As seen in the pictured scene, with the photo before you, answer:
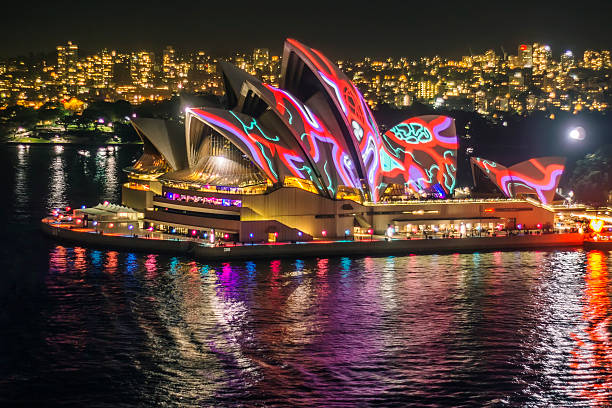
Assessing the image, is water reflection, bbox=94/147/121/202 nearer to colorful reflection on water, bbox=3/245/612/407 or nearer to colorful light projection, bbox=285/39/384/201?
colorful light projection, bbox=285/39/384/201

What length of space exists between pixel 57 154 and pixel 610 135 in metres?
95.7

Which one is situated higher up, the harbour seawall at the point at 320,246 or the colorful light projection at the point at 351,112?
the colorful light projection at the point at 351,112

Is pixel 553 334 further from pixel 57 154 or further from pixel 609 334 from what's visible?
pixel 57 154

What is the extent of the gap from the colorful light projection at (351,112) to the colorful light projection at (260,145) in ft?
13.3

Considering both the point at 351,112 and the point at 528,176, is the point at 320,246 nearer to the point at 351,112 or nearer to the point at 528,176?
the point at 351,112

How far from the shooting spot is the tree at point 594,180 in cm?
8531

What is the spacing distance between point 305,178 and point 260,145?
381 centimetres

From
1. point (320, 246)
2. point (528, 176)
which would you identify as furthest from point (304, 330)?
point (528, 176)

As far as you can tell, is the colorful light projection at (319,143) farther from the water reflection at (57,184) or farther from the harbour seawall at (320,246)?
the water reflection at (57,184)

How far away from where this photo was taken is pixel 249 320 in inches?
1469

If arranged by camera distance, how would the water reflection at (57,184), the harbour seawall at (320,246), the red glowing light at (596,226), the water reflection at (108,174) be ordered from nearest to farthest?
1. the harbour seawall at (320,246)
2. the red glowing light at (596,226)
3. the water reflection at (57,184)
4. the water reflection at (108,174)

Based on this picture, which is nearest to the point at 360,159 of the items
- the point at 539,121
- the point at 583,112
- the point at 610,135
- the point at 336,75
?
the point at 336,75

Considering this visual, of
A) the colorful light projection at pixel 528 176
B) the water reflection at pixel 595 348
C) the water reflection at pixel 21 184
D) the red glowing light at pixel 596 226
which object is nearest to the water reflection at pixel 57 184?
the water reflection at pixel 21 184

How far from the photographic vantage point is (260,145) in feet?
182
